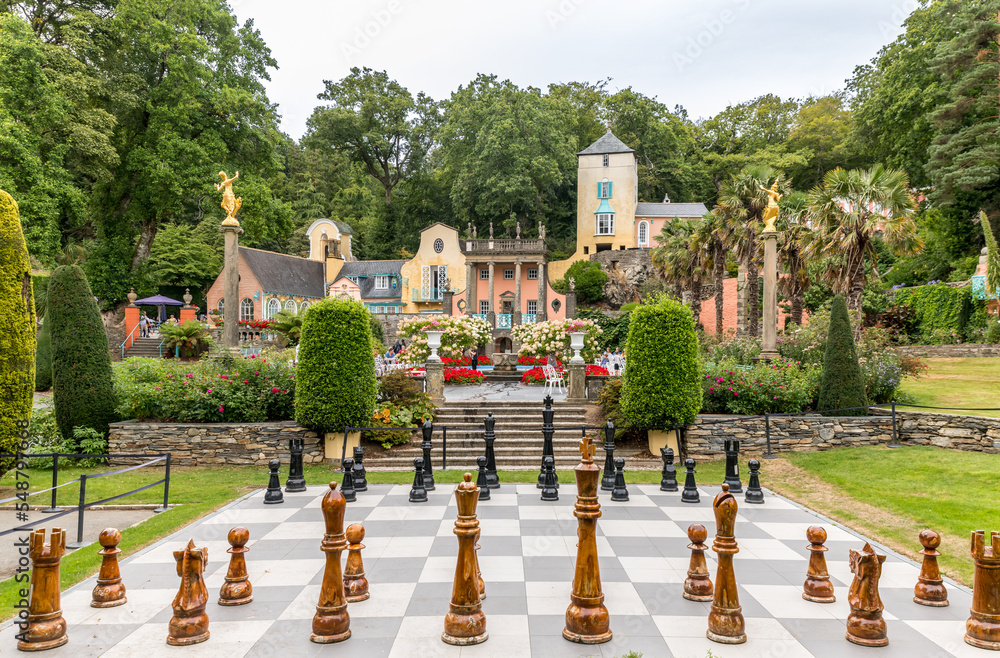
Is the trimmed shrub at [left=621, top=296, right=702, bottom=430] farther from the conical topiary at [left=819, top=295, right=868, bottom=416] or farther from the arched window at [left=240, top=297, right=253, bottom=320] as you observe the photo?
the arched window at [left=240, top=297, right=253, bottom=320]

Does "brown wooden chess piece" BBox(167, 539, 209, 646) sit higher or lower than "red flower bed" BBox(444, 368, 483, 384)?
lower

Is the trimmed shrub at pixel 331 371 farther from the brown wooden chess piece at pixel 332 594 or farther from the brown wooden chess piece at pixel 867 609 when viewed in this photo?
the brown wooden chess piece at pixel 867 609

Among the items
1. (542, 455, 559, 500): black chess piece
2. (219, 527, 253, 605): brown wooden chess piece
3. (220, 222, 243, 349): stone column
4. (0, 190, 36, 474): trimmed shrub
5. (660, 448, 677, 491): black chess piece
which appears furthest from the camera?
(220, 222, 243, 349): stone column

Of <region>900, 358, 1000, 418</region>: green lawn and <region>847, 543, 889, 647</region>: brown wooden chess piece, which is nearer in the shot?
<region>847, 543, 889, 647</region>: brown wooden chess piece

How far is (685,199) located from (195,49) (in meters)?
37.9

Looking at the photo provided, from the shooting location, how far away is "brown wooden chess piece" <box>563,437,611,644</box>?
3.78 meters

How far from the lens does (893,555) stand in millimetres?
5531

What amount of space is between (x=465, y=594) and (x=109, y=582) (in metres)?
2.86

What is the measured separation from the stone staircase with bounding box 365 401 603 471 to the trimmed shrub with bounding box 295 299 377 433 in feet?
3.55

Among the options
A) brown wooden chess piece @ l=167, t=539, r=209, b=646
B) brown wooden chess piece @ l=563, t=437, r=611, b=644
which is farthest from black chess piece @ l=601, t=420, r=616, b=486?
brown wooden chess piece @ l=167, t=539, r=209, b=646

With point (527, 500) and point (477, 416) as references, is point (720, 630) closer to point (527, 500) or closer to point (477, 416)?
point (527, 500)

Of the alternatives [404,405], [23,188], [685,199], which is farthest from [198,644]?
[685,199]

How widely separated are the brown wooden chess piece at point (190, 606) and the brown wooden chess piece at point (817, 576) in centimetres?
447

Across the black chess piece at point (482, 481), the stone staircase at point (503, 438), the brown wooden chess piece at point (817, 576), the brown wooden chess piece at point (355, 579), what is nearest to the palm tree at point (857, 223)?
the stone staircase at point (503, 438)
